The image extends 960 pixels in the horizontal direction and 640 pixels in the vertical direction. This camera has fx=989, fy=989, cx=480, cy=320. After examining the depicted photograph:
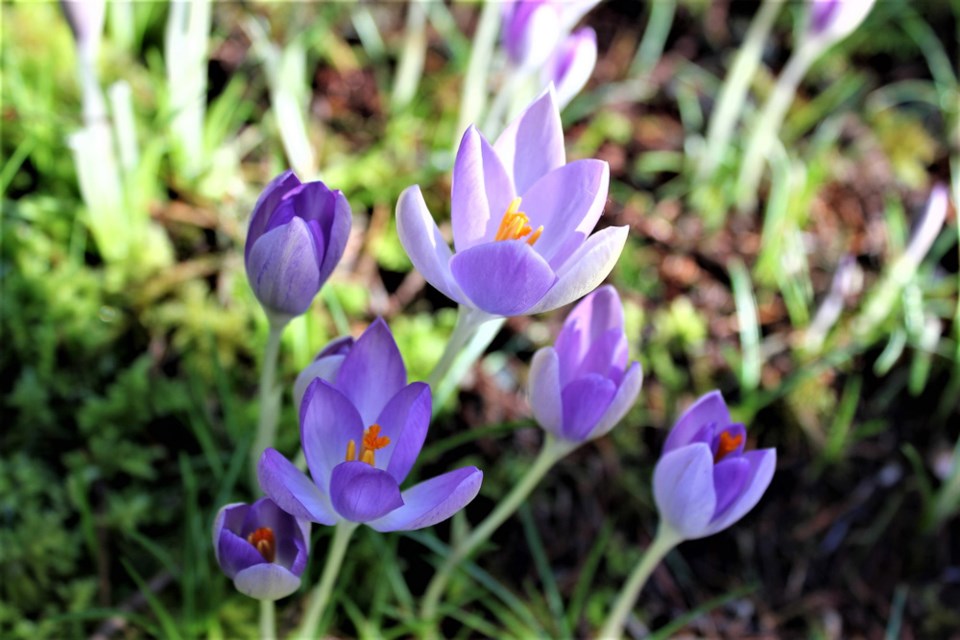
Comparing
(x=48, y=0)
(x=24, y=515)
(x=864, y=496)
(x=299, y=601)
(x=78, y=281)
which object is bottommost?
(x=864, y=496)

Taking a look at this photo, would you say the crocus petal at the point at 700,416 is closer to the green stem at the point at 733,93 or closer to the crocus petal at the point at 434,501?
the crocus petal at the point at 434,501

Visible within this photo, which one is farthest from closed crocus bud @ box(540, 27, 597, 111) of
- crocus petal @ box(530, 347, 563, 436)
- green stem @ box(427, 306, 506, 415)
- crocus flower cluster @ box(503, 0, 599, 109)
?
crocus petal @ box(530, 347, 563, 436)

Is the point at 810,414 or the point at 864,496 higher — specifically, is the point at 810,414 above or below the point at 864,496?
above

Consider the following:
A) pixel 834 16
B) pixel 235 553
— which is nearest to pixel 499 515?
pixel 235 553

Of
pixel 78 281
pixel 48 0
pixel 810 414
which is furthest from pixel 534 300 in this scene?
pixel 48 0

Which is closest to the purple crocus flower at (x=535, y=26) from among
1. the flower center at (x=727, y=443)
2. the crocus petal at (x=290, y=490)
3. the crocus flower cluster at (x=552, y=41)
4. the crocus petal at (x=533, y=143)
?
the crocus flower cluster at (x=552, y=41)

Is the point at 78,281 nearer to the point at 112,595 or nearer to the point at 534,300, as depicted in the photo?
the point at 112,595

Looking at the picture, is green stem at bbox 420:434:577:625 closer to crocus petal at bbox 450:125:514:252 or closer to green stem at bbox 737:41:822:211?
crocus petal at bbox 450:125:514:252
